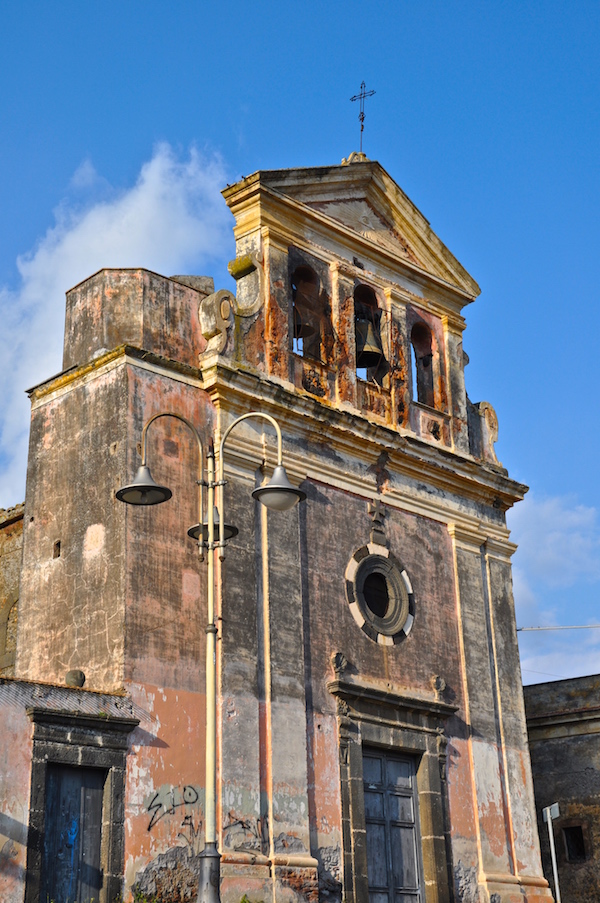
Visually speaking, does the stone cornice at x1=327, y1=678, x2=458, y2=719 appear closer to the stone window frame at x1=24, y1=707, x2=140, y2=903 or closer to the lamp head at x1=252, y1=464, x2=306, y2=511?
the stone window frame at x1=24, y1=707, x2=140, y2=903

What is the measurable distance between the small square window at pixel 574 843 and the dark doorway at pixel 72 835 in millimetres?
10907

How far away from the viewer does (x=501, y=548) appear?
68.1ft

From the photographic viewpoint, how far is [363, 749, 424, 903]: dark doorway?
16.7 m

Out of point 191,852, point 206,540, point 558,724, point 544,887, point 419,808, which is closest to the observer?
point 206,540

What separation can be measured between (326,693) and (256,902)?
3033 mm

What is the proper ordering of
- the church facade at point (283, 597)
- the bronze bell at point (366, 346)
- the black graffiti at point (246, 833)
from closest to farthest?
the church facade at point (283, 597)
the black graffiti at point (246, 833)
the bronze bell at point (366, 346)

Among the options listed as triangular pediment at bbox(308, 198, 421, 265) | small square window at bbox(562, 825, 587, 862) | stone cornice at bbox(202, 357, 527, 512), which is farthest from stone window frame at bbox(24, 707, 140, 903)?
small square window at bbox(562, 825, 587, 862)

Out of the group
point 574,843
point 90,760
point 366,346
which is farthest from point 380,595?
point 574,843

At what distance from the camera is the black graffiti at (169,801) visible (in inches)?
555

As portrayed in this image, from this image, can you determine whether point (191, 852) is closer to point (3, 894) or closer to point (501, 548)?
point (3, 894)

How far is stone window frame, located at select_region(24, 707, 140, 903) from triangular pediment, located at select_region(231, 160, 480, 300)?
8.42m

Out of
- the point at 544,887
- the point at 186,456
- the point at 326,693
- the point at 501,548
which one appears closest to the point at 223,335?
the point at 186,456

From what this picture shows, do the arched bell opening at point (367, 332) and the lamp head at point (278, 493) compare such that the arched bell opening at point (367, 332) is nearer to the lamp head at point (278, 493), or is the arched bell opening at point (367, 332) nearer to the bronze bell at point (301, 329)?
the bronze bell at point (301, 329)

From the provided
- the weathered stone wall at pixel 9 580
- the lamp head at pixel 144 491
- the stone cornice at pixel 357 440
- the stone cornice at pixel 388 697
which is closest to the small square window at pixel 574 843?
the stone cornice at pixel 388 697
